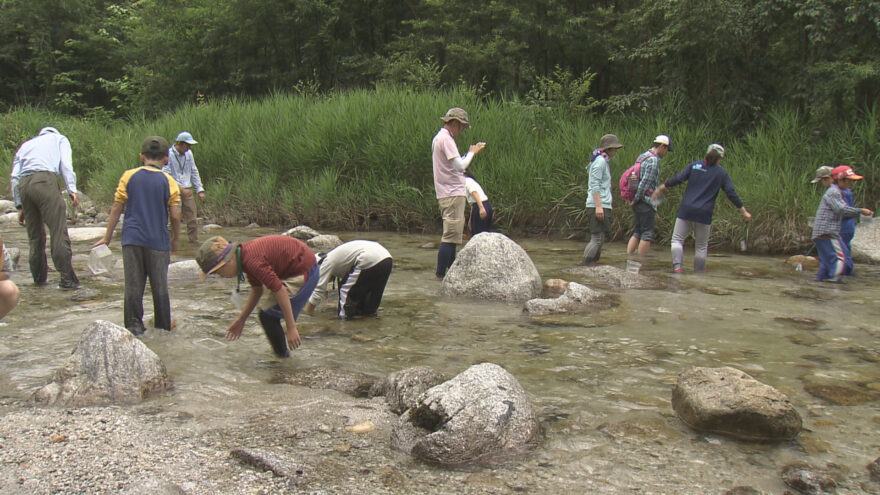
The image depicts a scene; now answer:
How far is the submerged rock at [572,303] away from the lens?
6523 millimetres

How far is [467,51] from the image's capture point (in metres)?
17.3

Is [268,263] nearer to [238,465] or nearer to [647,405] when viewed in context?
[238,465]

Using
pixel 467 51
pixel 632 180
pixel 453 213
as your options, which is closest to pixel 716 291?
pixel 632 180

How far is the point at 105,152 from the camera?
1802 centimetres

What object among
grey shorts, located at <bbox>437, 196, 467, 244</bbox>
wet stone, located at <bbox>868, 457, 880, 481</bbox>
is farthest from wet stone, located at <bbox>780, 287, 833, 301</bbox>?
wet stone, located at <bbox>868, 457, 880, 481</bbox>

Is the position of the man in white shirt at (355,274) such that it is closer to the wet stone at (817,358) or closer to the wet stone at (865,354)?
the wet stone at (817,358)

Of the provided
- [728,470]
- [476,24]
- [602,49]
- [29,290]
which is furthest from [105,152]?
[728,470]

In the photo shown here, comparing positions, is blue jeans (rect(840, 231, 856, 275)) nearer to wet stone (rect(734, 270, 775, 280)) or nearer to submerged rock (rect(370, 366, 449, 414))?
wet stone (rect(734, 270, 775, 280))

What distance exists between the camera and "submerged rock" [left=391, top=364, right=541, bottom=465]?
341cm

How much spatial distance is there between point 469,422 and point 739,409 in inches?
56.7

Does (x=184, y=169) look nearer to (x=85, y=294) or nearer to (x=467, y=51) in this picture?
(x=85, y=294)

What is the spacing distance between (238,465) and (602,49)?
1520cm

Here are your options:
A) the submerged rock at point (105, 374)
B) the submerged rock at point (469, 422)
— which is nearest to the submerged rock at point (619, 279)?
the submerged rock at point (469, 422)

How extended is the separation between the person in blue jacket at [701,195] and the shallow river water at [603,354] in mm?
476
